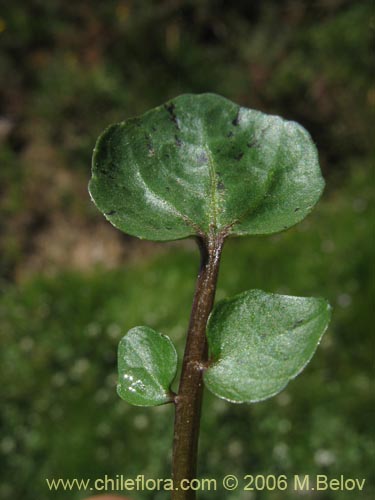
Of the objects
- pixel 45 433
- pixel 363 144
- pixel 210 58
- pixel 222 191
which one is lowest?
pixel 45 433

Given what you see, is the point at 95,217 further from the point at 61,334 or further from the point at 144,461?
the point at 144,461

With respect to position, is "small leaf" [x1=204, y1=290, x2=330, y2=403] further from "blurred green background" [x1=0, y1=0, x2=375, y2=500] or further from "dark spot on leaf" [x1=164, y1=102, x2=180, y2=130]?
"blurred green background" [x1=0, y1=0, x2=375, y2=500]

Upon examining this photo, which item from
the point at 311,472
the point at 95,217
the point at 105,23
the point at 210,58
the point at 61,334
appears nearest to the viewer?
the point at 311,472

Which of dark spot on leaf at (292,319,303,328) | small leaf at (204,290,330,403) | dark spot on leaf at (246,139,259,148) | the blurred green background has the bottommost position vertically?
the blurred green background

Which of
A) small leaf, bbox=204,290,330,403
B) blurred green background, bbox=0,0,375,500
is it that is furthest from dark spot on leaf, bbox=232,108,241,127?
blurred green background, bbox=0,0,375,500

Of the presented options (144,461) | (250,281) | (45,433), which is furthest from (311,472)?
(45,433)

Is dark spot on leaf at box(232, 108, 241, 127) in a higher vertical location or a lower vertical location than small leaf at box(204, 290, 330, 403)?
higher
